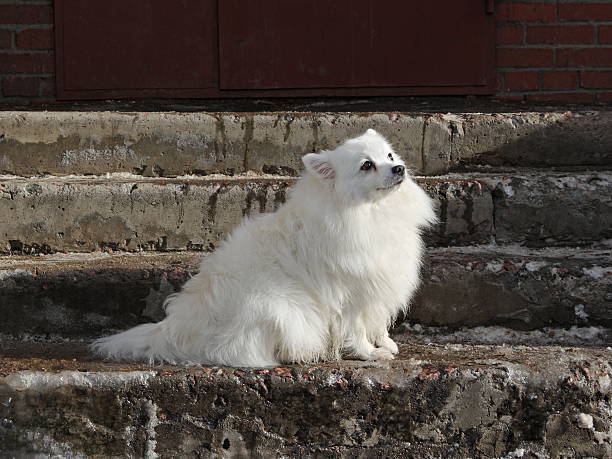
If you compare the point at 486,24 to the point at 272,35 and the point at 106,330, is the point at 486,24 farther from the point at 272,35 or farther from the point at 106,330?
the point at 106,330

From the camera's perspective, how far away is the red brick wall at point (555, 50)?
5.59 meters

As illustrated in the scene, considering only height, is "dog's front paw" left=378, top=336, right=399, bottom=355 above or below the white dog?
below

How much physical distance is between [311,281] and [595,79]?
10.8 ft

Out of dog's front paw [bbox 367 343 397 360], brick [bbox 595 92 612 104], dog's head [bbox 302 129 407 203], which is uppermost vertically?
brick [bbox 595 92 612 104]

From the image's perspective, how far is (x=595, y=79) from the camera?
5629 millimetres

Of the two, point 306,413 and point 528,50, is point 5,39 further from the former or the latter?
point 306,413

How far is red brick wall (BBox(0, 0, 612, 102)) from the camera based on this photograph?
559 centimetres

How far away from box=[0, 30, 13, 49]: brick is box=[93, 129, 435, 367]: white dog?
3069mm

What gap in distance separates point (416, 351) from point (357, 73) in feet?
8.94

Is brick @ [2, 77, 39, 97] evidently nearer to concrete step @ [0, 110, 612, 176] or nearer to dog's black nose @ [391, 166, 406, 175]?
concrete step @ [0, 110, 612, 176]

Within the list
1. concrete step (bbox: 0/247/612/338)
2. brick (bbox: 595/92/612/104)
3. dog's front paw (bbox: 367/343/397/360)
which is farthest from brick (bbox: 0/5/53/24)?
brick (bbox: 595/92/612/104)

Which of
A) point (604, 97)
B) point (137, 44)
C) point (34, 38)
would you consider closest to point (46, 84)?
point (34, 38)

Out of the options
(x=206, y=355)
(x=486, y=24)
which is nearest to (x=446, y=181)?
(x=206, y=355)

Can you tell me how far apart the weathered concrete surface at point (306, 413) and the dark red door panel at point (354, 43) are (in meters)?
3.12
